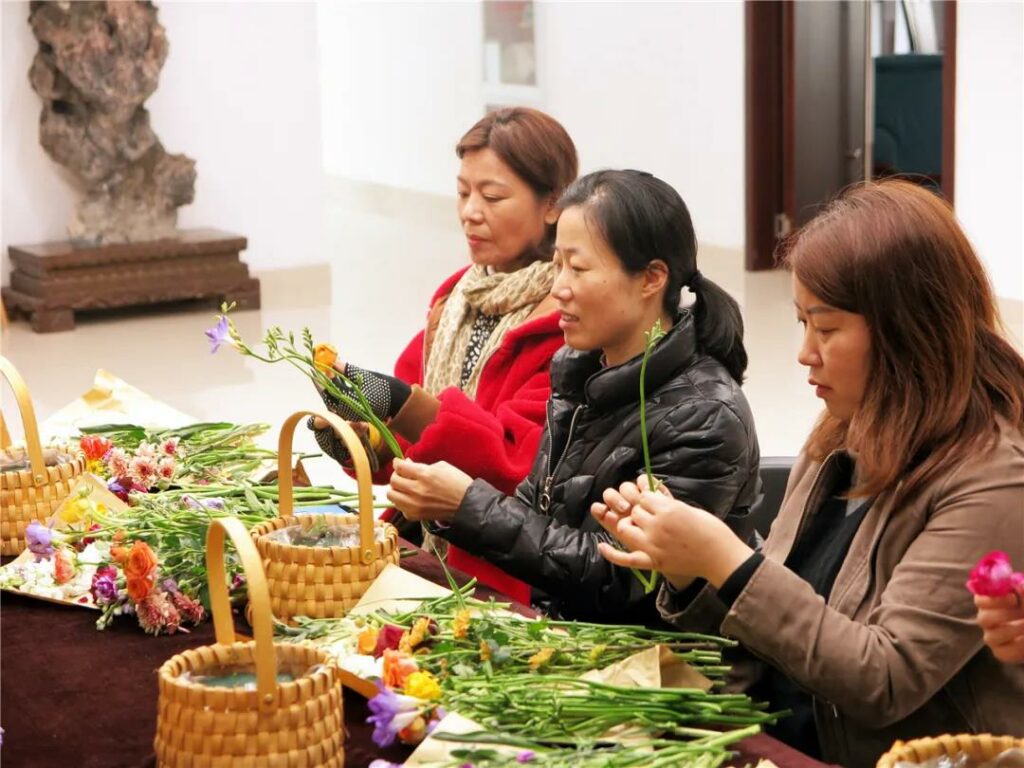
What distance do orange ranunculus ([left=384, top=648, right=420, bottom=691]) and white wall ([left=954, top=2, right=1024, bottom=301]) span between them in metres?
6.52

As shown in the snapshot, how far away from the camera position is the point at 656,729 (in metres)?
1.59

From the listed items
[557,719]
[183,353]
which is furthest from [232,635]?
[183,353]

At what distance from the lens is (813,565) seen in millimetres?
2008

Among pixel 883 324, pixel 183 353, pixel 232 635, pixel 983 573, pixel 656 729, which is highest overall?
pixel 883 324

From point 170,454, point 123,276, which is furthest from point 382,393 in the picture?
point 123,276

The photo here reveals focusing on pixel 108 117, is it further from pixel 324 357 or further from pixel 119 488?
pixel 324 357

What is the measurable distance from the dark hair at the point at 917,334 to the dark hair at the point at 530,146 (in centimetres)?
124

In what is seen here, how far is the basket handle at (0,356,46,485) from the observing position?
228cm

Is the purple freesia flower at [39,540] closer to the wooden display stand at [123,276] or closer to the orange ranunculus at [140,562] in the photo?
the orange ranunculus at [140,562]

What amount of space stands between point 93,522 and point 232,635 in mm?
839

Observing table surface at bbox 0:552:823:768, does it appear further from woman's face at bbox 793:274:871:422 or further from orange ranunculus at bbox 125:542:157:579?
woman's face at bbox 793:274:871:422

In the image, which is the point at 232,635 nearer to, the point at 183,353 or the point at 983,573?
the point at 983,573

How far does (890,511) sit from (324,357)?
37.9 inches

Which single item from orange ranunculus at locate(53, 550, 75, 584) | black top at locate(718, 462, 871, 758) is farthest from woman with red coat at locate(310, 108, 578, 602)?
black top at locate(718, 462, 871, 758)
